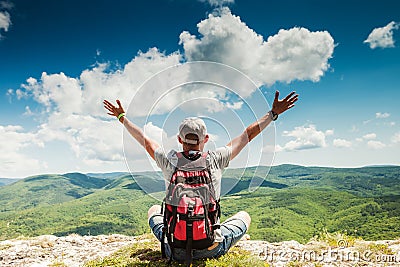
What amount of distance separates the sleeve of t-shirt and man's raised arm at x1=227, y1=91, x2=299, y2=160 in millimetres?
80

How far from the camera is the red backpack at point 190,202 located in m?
4.70

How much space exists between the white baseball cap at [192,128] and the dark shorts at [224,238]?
1.96 metres

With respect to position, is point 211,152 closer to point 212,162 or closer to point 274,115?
point 212,162

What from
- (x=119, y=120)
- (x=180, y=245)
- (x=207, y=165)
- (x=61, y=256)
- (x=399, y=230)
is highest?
(x=119, y=120)

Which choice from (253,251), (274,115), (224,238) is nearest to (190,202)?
(224,238)

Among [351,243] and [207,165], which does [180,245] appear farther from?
[351,243]

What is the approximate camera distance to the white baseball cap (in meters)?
4.80

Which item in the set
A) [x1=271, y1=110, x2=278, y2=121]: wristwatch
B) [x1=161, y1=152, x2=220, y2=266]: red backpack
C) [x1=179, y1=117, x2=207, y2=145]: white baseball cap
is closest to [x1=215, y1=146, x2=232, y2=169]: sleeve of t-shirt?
[x1=161, y1=152, x2=220, y2=266]: red backpack

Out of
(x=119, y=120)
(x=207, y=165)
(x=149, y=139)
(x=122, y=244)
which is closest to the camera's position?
(x=207, y=165)

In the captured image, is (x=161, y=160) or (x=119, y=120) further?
(x=119, y=120)

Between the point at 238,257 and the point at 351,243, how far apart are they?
3.27 meters

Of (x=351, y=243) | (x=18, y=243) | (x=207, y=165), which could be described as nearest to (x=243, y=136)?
(x=207, y=165)

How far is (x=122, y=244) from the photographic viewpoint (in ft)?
27.4
